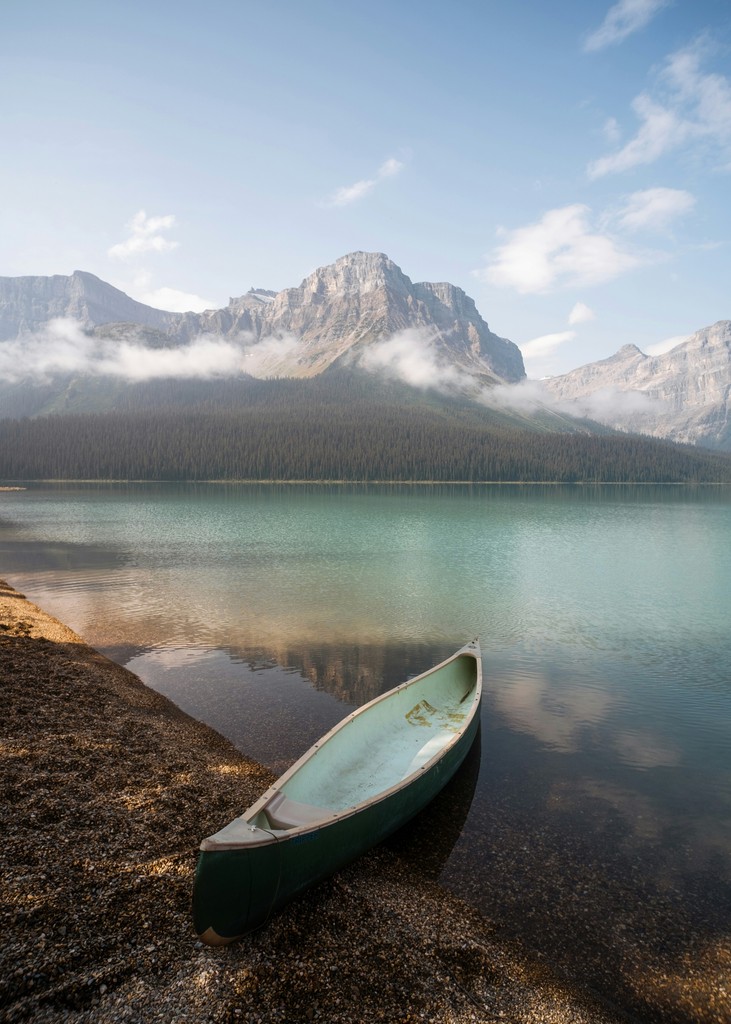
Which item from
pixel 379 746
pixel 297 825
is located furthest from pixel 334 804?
pixel 379 746

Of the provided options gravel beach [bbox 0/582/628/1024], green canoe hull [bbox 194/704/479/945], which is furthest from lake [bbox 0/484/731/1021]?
green canoe hull [bbox 194/704/479/945]

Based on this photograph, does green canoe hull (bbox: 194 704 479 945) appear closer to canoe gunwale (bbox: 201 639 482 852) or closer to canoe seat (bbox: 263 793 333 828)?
canoe gunwale (bbox: 201 639 482 852)

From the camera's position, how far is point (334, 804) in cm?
1260

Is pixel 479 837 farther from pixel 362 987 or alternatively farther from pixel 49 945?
pixel 49 945

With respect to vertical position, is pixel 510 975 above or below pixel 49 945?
below

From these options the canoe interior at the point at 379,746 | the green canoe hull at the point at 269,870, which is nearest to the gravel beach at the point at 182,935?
the green canoe hull at the point at 269,870

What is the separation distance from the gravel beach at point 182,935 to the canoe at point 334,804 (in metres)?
0.65

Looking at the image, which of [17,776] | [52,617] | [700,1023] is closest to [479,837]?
[700,1023]

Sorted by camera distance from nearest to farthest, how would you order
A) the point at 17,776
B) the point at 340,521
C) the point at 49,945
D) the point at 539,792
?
1. the point at 49,945
2. the point at 17,776
3. the point at 539,792
4. the point at 340,521

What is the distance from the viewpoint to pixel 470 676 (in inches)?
811

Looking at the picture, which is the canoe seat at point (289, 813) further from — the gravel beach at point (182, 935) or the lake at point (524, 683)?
the lake at point (524, 683)

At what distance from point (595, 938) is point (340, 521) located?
81280 millimetres

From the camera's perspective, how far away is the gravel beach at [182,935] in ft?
26.2

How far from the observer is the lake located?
11.2m
